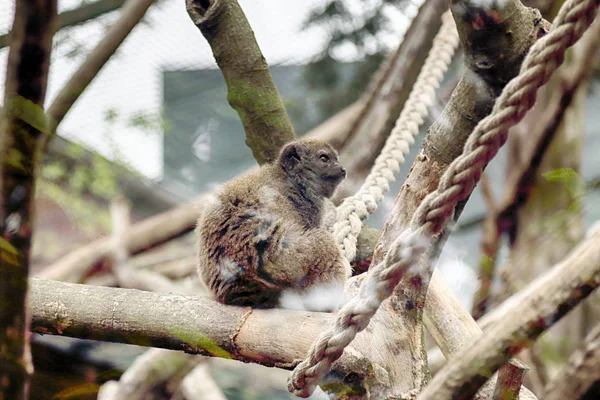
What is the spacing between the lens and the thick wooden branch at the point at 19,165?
804 mm

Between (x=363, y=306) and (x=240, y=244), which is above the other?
(x=363, y=306)

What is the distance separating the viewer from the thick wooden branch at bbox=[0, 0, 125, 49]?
167 centimetres

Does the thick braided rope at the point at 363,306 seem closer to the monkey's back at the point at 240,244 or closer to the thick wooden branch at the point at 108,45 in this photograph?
the monkey's back at the point at 240,244

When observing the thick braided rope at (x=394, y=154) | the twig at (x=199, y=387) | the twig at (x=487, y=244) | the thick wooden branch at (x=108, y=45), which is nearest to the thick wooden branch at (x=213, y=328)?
the thick braided rope at (x=394, y=154)

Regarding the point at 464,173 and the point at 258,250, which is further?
the point at 258,250

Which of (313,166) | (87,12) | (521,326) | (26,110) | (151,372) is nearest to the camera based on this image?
(26,110)

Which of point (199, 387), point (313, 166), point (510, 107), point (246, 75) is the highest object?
point (510, 107)

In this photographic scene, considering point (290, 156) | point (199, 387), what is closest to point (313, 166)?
point (290, 156)

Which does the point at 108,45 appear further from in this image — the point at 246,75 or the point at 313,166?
the point at 313,166

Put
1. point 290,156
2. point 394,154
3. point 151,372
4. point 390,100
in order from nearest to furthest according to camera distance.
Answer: point 394,154 < point 290,156 < point 151,372 < point 390,100

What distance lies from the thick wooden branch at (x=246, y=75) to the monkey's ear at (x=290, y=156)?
8 centimetres

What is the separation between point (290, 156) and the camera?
2727 millimetres

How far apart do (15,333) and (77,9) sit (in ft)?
4.22

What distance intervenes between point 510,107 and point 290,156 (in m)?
1.76
